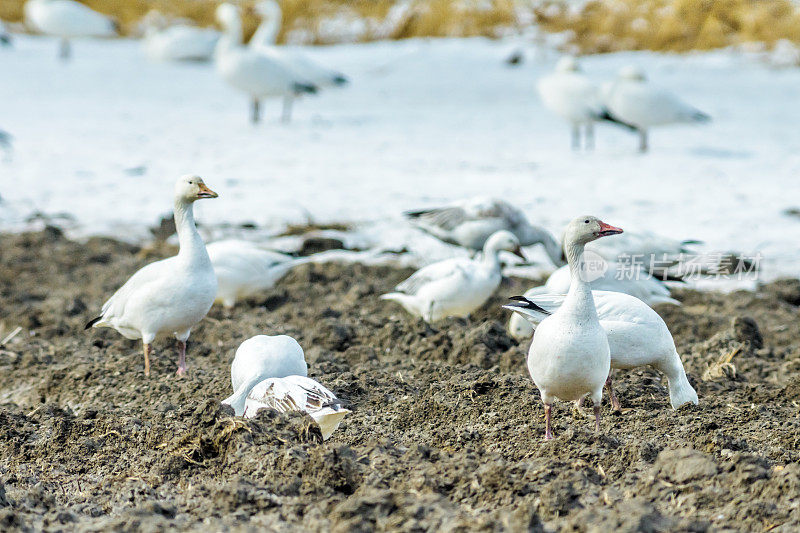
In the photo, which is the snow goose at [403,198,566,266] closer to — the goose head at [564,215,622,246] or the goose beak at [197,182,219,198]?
the goose beak at [197,182,219,198]

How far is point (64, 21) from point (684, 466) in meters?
16.6

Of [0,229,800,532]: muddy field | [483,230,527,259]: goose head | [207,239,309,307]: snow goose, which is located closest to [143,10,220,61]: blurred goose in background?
[207,239,309,307]: snow goose

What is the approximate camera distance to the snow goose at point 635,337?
4.84 m

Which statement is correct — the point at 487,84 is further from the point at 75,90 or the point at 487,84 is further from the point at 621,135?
the point at 75,90

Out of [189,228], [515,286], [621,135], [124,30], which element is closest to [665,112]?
[621,135]

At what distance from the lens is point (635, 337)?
483cm

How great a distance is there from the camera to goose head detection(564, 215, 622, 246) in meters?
4.44

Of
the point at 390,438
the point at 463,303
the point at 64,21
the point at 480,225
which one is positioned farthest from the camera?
the point at 64,21

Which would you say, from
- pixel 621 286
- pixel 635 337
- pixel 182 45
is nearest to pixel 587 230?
pixel 635 337

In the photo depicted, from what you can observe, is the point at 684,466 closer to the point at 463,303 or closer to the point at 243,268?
the point at 463,303

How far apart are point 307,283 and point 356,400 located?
10.2 feet

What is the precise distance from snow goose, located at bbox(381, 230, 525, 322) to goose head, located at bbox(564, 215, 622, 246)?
2.38 meters

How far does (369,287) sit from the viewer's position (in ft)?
25.6

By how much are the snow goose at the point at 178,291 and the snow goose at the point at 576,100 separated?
782 centimetres
